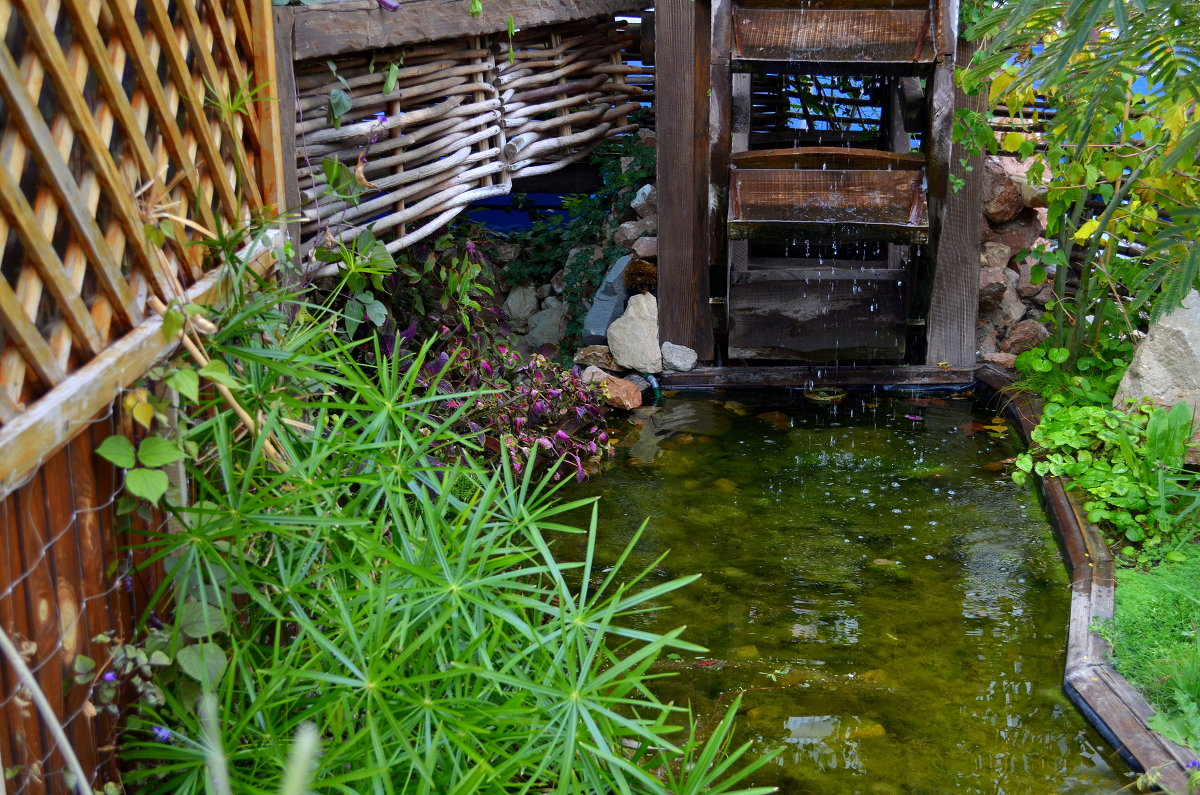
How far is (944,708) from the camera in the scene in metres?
2.78

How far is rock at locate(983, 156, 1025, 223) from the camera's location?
5801mm

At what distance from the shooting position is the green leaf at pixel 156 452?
6.05ft

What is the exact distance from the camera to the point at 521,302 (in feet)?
19.8

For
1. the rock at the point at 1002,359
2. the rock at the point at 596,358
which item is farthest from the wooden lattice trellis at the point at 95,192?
the rock at the point at 1002,359

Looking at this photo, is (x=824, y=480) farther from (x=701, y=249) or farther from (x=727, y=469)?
(x=701, y=249)

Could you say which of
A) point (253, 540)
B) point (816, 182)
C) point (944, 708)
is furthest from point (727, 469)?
point (253, 540)

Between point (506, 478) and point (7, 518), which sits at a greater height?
point (7, 518)

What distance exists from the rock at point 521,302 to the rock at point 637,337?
667 mm

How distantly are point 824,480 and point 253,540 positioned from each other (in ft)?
9.15

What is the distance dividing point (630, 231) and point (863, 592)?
118 inches

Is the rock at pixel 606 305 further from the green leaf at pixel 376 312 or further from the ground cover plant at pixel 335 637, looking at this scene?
the ground cover plant at pixel 335 637

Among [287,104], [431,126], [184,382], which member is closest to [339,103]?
[287,104]

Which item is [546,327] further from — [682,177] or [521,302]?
[682,177]

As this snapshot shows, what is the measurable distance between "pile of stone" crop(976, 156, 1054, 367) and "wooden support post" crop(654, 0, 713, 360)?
5.26 feet
